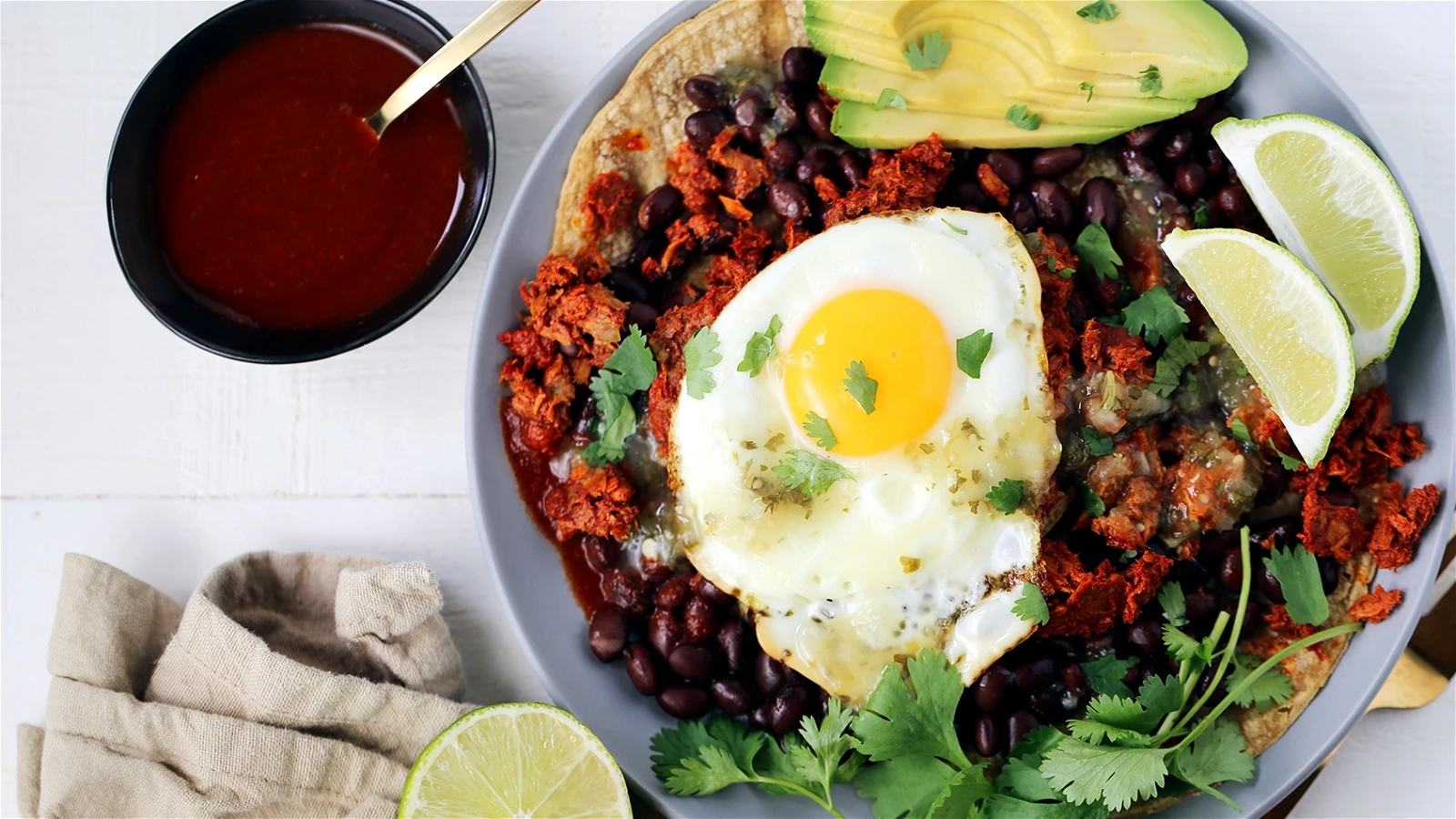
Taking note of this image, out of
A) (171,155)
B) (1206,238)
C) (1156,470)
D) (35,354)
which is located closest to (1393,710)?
(1156,470)

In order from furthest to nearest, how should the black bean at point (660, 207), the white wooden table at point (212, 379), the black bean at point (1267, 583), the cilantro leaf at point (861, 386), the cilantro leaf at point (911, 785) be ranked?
the white wooden table at point (212, 379), the black bean at point (660, 207), the black bean at point (1267, 583), the cilantro leaf at point (911, 785), the cilantro leaf at point (861, 386)

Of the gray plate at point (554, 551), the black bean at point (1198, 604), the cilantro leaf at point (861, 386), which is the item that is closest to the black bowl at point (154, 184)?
the gray plate at point (554, 551)

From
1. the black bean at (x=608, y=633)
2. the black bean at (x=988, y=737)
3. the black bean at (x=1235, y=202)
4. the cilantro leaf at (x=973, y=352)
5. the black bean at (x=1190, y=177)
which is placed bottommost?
the black bean at (x=988, y=737)

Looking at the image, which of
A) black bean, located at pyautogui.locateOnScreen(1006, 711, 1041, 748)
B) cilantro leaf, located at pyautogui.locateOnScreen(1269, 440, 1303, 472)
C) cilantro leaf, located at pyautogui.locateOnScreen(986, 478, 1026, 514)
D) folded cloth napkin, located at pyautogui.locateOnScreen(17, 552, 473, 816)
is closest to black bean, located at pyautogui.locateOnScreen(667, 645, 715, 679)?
folded cloth napkin, located at pyautogui.locateOnScreen(17, 552, 473, 816)

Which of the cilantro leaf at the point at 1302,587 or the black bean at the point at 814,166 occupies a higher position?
the black bean at the point at 814,166

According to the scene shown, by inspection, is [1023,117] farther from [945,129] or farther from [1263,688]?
[1263,688]

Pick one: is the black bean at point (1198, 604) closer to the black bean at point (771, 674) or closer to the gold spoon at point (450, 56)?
the black bean at point (771, 674)

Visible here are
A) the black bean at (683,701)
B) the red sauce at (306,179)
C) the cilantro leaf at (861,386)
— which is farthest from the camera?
the red sauce at (306,179)

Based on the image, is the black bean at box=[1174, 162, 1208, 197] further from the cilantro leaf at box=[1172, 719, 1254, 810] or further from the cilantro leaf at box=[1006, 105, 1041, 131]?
the cilantro leaf at box=[1172, 719, 1254, 810]
